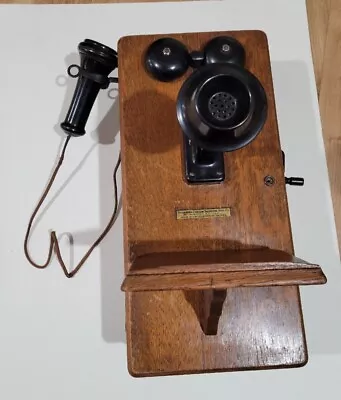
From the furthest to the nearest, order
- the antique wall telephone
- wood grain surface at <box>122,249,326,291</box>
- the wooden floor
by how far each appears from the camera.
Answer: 1. the wooden floor
2. the antique wall telephone
3. wood grain surface at <box>122,249,326,291</box>

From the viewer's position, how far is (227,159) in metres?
1.04

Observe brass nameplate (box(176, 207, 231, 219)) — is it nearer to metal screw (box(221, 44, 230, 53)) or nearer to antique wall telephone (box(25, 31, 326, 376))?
antique wall telephone (box(25, 31, 326, 376))

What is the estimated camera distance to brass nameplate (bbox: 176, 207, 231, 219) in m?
1.02

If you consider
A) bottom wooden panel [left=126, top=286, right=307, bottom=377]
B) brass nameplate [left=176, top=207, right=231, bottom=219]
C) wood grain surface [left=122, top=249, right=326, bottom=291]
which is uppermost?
brass nameplate [left=176, top=207, right=231, bottom=219]

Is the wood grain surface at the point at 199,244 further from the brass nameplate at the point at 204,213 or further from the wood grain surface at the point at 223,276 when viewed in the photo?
the wood grain surface at the point at 223,276

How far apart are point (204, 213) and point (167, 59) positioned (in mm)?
266

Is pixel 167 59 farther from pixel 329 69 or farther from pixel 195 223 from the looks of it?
pixel 329 69

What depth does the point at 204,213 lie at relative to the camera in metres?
1.02

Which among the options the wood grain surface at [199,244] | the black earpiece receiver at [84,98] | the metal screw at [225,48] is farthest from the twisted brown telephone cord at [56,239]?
the metal screw at [225,48]

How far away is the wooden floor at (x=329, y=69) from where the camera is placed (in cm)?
132

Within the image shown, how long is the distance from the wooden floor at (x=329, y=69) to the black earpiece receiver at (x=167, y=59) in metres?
0.40

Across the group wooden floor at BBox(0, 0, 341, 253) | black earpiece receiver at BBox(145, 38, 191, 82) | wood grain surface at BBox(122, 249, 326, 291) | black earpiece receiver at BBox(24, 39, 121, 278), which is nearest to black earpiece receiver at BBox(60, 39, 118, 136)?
black earpiece receiver at BBox(24, 39, 121, 278)

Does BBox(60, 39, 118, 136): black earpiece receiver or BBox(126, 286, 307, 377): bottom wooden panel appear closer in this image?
BBox(126, 286, 307, 377): bottom wooden panel

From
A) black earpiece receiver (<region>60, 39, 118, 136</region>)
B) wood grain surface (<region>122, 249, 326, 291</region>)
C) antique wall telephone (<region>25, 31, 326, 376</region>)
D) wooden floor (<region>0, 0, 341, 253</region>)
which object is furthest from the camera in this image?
wooden floor (<region>0, 0, 341, 253</region>)
